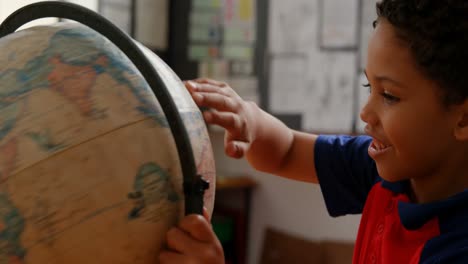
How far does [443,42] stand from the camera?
0.91m

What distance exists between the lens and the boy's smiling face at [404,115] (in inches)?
36.4

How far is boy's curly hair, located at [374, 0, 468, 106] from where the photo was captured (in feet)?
2.97

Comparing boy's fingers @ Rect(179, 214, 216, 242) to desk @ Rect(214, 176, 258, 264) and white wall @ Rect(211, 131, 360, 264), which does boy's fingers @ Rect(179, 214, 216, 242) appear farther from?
desk @ Rect(214, 176, 258, 264)

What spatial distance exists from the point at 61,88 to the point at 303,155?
780mm

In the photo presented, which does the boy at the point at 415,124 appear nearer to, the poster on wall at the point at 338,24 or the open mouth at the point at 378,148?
the open mouth at the point at 378,148

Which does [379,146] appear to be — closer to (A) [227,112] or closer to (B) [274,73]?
(A) [227,112]

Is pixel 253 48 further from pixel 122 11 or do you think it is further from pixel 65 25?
pixel 65 25

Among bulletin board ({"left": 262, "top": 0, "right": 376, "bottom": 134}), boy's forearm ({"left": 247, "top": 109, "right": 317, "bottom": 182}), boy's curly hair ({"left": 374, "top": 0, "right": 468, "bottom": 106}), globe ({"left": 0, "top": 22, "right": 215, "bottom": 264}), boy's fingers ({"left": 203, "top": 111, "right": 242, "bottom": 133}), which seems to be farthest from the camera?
bulletin board ({"left": 262, "top": 0, "right": 376, "bottom": 134})

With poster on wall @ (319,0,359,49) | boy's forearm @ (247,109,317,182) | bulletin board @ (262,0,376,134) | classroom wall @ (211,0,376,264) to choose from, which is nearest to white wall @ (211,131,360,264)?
classroom wall @ (211,0,376,264)

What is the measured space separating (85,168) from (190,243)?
0.15m

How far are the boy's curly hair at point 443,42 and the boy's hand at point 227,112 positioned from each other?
0.33m

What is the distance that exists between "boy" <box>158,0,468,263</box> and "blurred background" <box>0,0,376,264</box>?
6.52ft

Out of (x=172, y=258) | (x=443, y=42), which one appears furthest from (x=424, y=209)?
(x=172, y=258)

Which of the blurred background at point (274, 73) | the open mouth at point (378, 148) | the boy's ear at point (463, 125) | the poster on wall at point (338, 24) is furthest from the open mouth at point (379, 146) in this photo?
the poster on wall at point (338, 24)
